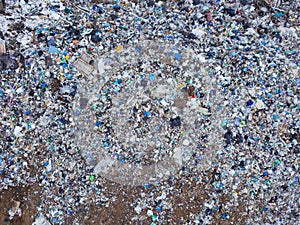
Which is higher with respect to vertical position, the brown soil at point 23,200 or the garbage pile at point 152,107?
the garbage pile at point 152,107

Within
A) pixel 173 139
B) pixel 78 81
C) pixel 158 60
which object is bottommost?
Answer: pixel 173 139

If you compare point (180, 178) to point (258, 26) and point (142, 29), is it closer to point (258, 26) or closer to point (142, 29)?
point (142, 29)

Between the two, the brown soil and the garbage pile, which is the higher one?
the garbage pile

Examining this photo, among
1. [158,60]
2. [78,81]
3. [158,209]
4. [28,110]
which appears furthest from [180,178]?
[28,110]

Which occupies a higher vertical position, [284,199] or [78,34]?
[78,34]

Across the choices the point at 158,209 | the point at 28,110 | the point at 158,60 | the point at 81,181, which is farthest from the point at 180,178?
the point at 28,110

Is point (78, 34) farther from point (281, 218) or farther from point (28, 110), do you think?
point (281, 218)

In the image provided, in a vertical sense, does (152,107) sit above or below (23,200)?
above

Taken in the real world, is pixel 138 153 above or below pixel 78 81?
below

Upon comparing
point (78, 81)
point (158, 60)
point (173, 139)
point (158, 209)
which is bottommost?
point (158, 209)
